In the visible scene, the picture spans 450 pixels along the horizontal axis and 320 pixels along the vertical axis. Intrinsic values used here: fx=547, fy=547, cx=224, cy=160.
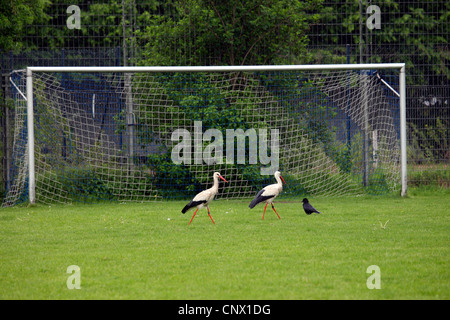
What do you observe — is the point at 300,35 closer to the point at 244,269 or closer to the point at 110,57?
the point at 110,57

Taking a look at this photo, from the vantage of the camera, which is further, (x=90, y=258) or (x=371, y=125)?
(x=371, y=125)

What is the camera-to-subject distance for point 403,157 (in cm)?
1045

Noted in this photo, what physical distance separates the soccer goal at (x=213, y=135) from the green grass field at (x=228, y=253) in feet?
5.95

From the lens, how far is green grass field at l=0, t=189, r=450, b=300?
4.09 m

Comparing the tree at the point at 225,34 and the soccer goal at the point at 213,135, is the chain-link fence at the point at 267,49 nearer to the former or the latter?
the tree at the point at 225,34

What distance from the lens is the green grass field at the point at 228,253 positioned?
13.4 feet

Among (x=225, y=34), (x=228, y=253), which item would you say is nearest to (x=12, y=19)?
(x=225, y=34)

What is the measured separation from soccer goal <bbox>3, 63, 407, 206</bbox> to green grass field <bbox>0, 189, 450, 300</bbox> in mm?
1814

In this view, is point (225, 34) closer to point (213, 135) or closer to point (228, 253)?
point (213, 135)

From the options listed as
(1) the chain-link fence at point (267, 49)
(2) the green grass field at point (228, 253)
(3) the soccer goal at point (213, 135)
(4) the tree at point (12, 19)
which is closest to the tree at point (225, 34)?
(1) the chain-link fence at point (267, 49)

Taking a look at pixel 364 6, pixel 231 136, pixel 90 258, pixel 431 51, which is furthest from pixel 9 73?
pixel 431 51

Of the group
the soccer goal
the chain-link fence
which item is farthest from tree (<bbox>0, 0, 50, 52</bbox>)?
the soccer goal

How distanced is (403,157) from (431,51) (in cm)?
305

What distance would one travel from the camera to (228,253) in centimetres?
545
